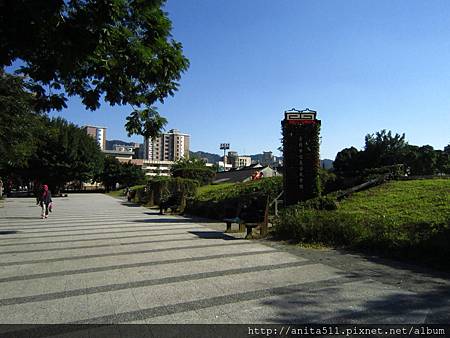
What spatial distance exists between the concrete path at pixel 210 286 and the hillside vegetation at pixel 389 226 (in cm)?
83

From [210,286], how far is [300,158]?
34.0 ft

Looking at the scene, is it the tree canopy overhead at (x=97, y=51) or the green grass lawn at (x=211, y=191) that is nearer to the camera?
the tree canopy overhead at (x=97, y=51)

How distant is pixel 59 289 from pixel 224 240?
18.5 feet

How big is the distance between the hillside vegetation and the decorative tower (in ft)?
4.76

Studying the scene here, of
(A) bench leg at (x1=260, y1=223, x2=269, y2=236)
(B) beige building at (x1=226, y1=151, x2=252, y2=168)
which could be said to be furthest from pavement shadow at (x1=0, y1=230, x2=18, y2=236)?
(B) beige building at (x1=226, y1=151, x2=252, y2=168)

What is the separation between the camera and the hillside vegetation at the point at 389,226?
8320 millimetres

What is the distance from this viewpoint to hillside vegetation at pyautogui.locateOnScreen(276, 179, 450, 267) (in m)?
8.32

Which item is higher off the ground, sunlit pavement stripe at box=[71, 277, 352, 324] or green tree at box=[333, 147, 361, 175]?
green tree at box=[333, 147, 361, 175]

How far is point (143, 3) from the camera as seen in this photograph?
840 cm

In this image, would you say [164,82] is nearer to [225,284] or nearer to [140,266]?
[140,266]

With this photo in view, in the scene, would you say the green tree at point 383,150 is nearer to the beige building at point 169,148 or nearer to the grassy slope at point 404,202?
the grassy slope at point 404,202

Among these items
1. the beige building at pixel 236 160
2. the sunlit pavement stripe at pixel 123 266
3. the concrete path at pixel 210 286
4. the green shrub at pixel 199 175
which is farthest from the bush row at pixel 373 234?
the beige building at pixel 236 160

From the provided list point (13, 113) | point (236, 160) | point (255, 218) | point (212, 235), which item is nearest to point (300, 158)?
point (255, 218)

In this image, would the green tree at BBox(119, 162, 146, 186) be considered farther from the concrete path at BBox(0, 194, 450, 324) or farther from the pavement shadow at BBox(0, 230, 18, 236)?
the concrete path at BBox(0, 194, 450, 324)
